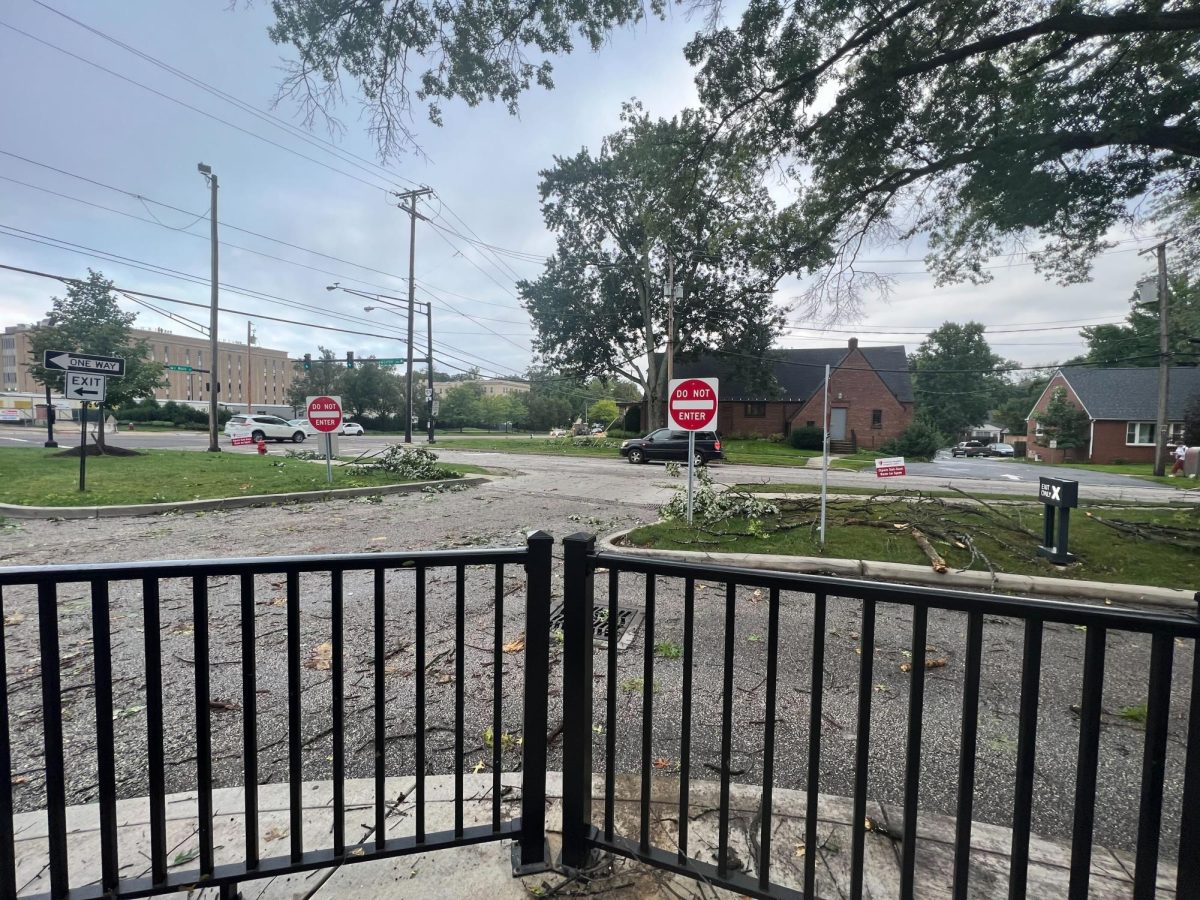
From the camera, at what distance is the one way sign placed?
938 centimetres

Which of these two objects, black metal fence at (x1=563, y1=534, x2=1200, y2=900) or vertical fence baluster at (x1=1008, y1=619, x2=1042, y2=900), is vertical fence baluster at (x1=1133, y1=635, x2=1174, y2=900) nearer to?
black metal fence at (x1=563, y1=534, x2=1200, y2=900)

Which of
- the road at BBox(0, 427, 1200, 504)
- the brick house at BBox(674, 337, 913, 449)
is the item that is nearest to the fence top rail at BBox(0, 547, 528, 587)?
the road at BBox(0, 427, 1200, 504)

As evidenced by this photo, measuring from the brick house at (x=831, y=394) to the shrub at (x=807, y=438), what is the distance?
61.9 inches

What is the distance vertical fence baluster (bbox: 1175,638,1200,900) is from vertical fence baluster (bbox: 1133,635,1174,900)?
0.05 metres

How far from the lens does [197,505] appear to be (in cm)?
898

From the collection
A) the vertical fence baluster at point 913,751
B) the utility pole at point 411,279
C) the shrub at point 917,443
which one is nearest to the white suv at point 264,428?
the utility pole at point 411,279

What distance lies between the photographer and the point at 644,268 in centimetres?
3372

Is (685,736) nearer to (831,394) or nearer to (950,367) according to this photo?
(831,394)

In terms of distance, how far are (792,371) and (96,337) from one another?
39093 mm

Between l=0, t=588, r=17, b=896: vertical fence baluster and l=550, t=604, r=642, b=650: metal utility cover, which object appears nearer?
l=0, t=588, r=17, b=896: vertical fence baluster

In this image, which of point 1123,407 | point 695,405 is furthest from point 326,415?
point 1123,407

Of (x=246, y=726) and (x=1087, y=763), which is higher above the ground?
(x=1087, y=763)

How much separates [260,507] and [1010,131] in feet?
40.5

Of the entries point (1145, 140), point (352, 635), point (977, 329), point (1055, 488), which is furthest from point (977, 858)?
point (977, 329)
